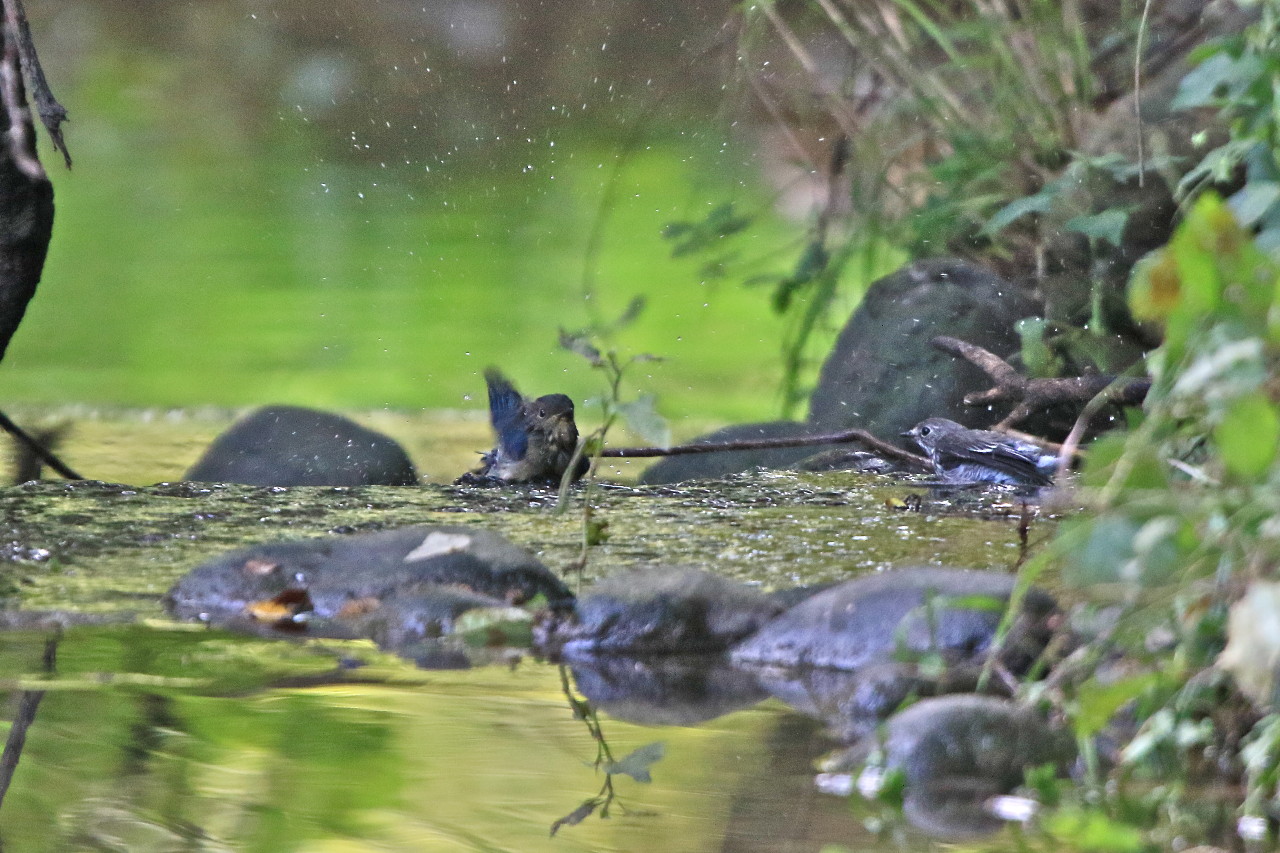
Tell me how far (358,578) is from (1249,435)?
1555 millimetres

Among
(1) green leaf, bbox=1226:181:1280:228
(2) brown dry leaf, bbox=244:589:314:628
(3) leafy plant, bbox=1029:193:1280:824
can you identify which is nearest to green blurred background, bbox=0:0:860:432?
(2) brown dry leaf, bbox=244:589:314:628

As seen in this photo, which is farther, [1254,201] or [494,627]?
[494,627]

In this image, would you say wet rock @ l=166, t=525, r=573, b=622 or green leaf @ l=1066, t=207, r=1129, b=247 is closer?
wet rock @ l=166, t=525, r=573, b=622

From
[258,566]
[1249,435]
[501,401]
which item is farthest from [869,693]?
[501,401]

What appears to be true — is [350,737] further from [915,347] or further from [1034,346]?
[915,347]

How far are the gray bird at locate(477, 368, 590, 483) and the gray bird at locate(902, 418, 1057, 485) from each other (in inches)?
36.3

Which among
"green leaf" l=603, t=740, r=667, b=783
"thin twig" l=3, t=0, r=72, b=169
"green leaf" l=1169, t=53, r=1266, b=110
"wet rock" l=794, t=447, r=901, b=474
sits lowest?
"green leaf" l=603, t=740, r=667, b=783

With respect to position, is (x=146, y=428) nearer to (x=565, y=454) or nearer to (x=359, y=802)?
(x=565, y=454)

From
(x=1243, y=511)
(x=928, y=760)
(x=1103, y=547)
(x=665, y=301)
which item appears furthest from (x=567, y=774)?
(x=665, y=301)

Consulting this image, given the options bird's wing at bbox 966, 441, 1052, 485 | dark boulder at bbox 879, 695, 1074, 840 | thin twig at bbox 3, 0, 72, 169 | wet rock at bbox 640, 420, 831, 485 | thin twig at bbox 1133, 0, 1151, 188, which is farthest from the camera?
wet rock at bbox 640, 420, 831, 485

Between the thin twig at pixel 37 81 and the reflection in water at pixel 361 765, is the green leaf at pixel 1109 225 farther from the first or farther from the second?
the thin twig at pixel 37 81

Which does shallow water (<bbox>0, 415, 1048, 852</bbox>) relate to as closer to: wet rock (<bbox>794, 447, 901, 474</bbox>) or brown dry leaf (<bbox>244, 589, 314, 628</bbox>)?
brown dry leaf (<bbox>244, 589, 314, 628</bbox>)

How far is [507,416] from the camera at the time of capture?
13.9 ft

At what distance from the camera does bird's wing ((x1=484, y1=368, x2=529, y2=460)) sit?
Answer: 13.4ft
